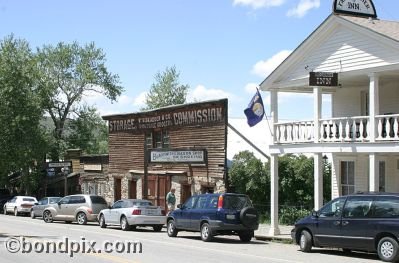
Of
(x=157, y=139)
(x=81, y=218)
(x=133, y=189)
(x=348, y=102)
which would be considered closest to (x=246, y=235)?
(x=348, y=102)

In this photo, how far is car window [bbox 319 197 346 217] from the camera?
16698 mm

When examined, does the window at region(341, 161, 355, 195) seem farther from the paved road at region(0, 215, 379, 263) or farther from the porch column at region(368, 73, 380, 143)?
the paved road at region(0, 215, 379, 263)

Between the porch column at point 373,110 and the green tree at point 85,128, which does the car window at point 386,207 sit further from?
the green tree at point 85,128

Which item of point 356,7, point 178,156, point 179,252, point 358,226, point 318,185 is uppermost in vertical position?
point 356,7

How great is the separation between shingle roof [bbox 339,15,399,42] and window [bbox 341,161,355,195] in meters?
6.05

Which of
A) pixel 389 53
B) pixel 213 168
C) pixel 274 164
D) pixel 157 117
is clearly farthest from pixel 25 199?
pixel 389 53

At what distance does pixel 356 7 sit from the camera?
22344mm

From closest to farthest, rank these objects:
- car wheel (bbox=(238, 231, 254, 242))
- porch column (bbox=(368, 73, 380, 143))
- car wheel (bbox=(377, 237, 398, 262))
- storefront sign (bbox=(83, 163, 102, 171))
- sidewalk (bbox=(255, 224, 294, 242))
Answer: car wheel (bbox=(377, 237, 398, 262))
porch column (bbox=(368, 73, 380, 143))
car wheel (bbox=(238, 231, 254, 242))
sidewalk (bbox=(255, 224, 294, 242))
storefront sign (bbox=(83, 163, 102, 171))

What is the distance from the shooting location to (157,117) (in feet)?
115

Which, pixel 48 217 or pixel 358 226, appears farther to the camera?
pixel 48 217

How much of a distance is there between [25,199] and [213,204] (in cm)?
2272

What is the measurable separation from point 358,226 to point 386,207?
924 mm

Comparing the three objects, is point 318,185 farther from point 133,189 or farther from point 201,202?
point 133,189

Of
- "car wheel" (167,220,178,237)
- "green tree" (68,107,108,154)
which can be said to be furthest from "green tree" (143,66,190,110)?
"car wheel" (167,220,178,237)
